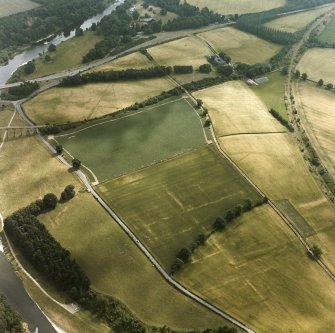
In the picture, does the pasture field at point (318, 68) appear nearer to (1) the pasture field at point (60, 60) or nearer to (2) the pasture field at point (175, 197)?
(2) the pasture field at point (175, 197)

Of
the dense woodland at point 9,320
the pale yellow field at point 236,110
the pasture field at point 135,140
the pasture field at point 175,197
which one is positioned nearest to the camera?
the dense woodland at point 9,320

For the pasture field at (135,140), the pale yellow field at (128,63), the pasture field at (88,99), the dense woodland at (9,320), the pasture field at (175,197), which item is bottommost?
the dense woodland at (9,320)

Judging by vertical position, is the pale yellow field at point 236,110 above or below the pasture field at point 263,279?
above

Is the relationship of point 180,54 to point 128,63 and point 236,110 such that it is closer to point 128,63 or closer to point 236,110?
point 128,63

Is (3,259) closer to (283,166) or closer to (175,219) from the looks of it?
(175,219)

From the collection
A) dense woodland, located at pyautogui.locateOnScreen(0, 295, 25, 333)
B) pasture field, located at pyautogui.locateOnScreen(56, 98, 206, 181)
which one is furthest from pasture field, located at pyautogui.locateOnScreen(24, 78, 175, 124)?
dense woodland, located at pyautogui.locateOnScreen(0, 295, 25, 333)

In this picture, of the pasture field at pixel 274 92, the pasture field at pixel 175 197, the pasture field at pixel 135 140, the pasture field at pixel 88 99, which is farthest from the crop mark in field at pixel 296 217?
the pasture field at pixel 88 99

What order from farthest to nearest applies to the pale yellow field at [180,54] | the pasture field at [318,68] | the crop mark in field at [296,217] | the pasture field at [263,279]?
the pale yellow field at [180,54]
the pasture field at [318,68]
the crop mark in field at [296,217]
the pasture field at [263,279]

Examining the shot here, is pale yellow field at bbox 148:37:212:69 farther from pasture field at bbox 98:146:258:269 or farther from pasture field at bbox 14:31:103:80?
pasture field at bbox 98:146:258:269
